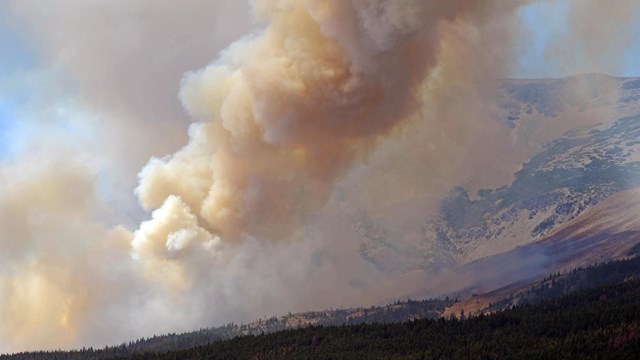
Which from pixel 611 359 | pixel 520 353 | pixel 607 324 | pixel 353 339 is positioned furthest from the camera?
pixel 353 339

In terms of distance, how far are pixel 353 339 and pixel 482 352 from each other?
3086 cm

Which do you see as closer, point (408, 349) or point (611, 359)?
point (611, 359)

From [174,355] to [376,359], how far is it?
4367 cm

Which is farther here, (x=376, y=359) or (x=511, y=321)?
(x=511, y=321)

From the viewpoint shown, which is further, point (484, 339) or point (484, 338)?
point (484, 338)

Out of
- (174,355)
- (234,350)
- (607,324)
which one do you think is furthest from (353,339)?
(607,324)

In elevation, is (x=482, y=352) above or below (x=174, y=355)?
below

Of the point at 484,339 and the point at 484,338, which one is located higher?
the point at 484,338

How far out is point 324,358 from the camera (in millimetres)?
160625

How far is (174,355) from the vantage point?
176m

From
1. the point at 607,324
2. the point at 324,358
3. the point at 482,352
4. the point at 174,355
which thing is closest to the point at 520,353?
the point at 482,352

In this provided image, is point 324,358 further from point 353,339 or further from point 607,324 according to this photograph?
point 607,324

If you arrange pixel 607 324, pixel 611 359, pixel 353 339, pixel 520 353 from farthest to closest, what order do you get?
pixel 353 339
pixel 607 324
pixel 520 353
pixel 611 359

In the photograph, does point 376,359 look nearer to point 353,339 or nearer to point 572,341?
point 353,339
